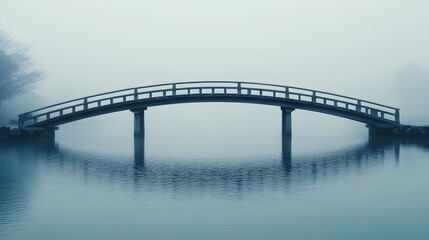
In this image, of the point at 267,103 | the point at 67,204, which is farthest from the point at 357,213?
the point at 267,103

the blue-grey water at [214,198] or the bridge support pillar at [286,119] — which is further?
the bridge support pillar at [286,119]

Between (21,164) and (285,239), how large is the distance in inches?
663

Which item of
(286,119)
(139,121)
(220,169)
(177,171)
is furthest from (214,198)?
(286,119)

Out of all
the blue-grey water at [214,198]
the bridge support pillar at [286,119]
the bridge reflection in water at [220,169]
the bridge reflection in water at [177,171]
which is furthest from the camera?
the bridge support pillar at [286,119]

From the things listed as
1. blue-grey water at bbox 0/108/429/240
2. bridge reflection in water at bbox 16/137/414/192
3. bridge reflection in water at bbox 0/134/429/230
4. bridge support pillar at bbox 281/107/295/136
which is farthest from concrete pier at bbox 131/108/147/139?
blue-grey water at bbox 0/108/429/240

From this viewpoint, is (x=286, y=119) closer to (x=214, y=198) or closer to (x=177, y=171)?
(x=177, y=171)

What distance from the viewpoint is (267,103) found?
42.0 m

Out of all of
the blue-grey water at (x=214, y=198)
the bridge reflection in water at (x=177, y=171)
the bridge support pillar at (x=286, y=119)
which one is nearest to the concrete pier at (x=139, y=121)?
the bridge support pillar at (x=286, y=119)

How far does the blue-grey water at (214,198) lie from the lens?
11.3 metres

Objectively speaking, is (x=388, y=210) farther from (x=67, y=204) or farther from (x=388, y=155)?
(x=388, y=155)

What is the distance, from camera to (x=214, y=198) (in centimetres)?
1530

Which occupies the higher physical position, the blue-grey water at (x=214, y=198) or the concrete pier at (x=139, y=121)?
the concrete pier at (x=139, y=121)

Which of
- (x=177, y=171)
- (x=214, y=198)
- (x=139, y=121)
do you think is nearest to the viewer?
(x=214, y=198)

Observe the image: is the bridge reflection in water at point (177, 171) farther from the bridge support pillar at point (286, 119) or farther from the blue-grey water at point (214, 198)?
the bridge support pillar at point (286, 119)
